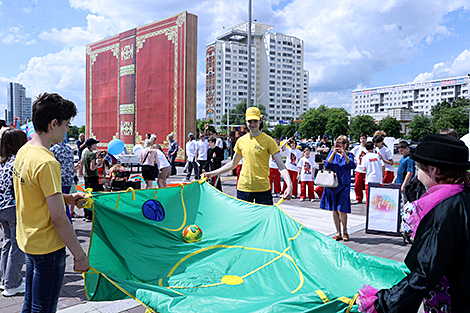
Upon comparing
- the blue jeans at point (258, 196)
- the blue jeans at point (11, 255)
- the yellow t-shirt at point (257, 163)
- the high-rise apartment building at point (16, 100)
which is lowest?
the blue jeans at point (11, 255)

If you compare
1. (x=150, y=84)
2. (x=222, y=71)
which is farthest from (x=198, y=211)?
(x=222, y=71)

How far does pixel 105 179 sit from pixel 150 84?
1454cm

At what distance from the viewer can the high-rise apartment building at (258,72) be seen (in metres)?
136

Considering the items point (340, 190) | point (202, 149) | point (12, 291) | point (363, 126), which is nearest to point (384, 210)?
point (340, 190)

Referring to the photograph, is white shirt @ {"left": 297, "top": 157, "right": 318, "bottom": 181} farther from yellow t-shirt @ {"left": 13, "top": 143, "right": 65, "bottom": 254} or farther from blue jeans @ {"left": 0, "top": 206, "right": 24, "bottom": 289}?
yellow t-shirt @ {"left": 13, "top": 143, "right": 65, "bottom": 254}

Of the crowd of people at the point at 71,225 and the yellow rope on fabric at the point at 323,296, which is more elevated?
the crowd of people at the point at 71,225

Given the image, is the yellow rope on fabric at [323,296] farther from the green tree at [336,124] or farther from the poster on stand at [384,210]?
the green tree at [336,124]

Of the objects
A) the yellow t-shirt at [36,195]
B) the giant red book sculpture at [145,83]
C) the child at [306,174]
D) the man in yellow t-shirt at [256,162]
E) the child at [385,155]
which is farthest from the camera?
the giant red book sculpture at [145,83]

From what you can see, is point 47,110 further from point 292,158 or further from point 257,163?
point 292,158

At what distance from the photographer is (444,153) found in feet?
5.95

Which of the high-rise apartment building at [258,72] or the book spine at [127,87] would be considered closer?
the book spine at [127,87]

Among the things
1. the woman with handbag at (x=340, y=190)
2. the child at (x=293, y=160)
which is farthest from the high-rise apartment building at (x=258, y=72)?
the woman with handbag at (x=340, y=190)

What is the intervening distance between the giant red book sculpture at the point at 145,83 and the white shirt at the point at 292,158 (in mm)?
9275

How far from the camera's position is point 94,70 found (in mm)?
28375
